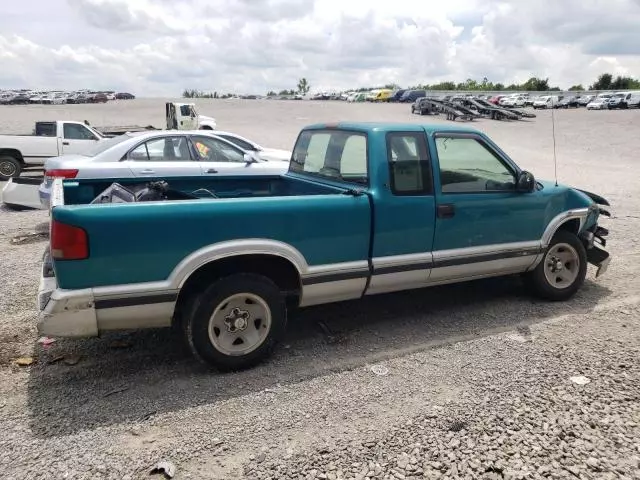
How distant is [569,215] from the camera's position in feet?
17.6

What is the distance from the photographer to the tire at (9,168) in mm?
14797

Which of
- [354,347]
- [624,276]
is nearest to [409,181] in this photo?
[354,347]

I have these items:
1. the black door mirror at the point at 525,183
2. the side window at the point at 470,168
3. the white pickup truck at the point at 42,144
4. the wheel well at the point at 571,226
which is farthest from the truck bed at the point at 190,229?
the white pickup truck at the point at 42,144

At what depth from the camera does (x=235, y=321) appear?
3928 millimetres

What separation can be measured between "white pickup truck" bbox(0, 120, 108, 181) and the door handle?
504 inches

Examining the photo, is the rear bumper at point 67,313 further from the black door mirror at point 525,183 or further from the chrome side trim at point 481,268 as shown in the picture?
the black door mirror at point 525,183

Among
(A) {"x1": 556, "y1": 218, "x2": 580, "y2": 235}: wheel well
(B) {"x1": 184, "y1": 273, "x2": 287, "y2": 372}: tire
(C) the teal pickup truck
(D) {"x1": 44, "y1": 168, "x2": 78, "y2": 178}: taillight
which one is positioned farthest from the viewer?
(D) {"x1": 44, "y1": 168, "x2": 78, "y2": 178}: taillight

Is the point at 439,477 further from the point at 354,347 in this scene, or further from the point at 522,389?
the point at 354,347

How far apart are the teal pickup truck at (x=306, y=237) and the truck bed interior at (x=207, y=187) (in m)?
0.01

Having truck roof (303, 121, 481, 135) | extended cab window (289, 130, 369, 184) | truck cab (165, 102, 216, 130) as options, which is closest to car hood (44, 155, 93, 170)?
extended cab window (289, 130, 369, 184)

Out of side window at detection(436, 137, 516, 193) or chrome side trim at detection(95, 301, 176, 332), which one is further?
side window at detection(436, 137, 516, 193)

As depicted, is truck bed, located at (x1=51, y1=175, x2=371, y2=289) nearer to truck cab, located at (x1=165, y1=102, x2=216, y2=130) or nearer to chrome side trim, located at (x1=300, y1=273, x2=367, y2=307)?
chrome side trim, located at (x1=300, y1=273, x2=367, y2=307)

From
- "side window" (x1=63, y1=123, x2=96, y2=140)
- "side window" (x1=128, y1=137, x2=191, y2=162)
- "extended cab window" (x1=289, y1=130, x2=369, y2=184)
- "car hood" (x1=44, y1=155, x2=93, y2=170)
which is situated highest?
"side window" (x1=63, y1=123, x2=96, y2=140)

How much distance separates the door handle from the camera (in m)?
4.57
